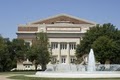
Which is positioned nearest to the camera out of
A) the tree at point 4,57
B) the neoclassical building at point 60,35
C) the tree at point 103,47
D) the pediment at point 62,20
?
the tree at point 103,47

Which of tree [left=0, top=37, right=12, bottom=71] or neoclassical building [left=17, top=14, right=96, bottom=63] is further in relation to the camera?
neoclassical building [left=17, top=14, right=96, bottom=63]

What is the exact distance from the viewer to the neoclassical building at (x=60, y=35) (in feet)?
355

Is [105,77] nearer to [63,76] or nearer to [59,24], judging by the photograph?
[63,76]

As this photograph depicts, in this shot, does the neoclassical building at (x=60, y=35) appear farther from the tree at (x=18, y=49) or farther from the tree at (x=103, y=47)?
the tree at (x=103, y=47)

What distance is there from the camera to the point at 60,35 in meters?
108

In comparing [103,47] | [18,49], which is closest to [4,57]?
[18,49]

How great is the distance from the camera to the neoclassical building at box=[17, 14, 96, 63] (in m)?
108

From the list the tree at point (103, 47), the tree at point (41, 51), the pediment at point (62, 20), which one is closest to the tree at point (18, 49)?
the tree at point (41, 51)

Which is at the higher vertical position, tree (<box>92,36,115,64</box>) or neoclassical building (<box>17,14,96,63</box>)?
neoclassical building (<box>17,14,96,63</box>)

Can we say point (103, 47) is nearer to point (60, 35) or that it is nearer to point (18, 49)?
point (18, 49)

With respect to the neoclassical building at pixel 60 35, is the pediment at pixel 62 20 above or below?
above

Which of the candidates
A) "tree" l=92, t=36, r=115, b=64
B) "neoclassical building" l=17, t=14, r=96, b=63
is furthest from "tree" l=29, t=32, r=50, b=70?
"neoclassical building" l=17, t=14, r=96, b=63

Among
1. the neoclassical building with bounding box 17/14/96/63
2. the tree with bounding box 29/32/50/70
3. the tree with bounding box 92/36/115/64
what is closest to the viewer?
the tree with bounding box 92/36/115/64

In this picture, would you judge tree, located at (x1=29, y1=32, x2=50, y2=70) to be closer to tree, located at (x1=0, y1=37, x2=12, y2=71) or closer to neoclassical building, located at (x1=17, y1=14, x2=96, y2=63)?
tree, located at (x1=0, y1=37, x2=12, y2=71)
